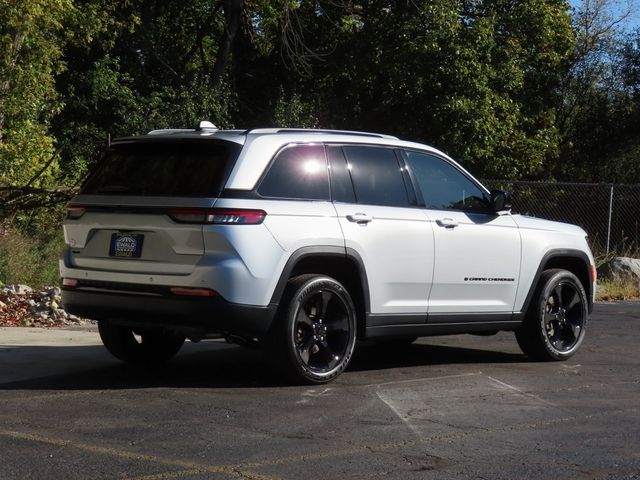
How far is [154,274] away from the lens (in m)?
7.70

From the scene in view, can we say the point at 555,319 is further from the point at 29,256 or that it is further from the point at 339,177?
the point at 29,256

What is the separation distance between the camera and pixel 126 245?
25.8 feet

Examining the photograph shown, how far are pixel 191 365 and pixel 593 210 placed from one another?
50.1 ft

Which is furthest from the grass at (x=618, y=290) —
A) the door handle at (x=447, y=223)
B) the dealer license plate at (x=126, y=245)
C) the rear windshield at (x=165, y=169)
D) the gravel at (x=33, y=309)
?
the dealer license plate at (x=126, y=245)

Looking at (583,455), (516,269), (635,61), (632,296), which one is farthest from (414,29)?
(583,455)

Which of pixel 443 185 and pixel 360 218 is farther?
pixel 443 185

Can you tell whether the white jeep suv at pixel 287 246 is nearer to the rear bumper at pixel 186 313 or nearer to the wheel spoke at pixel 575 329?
the rear bumper at pixel 186 313

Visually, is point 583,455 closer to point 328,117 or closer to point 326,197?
point 326,197

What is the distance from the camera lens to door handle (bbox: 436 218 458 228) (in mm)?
8859

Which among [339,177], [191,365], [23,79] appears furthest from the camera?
[23,79]

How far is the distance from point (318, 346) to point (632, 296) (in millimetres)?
11381

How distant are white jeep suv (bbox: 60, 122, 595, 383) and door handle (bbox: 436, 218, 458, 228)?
1 cm

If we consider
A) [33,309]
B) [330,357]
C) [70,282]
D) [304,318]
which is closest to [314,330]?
[304,318]

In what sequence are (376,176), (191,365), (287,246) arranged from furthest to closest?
(191,365)
(376,176)
(287,246)
